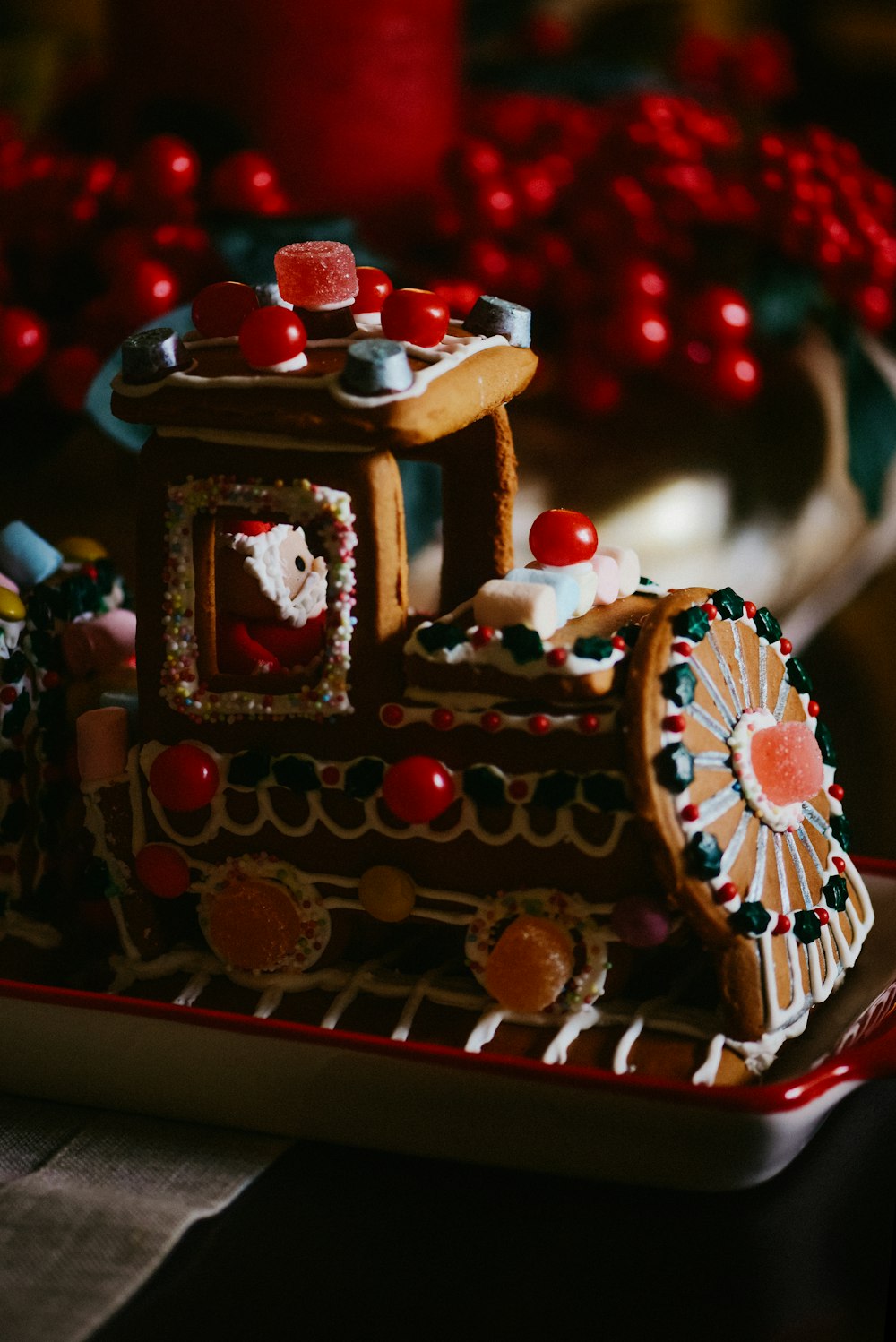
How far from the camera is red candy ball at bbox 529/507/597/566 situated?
109 centimetres

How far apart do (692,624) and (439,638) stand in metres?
0.16

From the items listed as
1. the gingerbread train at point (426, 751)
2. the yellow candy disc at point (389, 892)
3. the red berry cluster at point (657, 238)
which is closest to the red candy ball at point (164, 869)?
the gingerbread train at point (426, 751)

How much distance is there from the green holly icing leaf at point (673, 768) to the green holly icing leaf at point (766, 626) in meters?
0.16

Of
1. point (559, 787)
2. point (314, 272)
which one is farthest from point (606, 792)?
point (314, 272)

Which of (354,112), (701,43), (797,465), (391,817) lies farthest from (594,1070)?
(701,43)

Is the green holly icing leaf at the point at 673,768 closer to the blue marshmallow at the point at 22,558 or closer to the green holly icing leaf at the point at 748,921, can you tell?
the green holly icing leaf at the point at 748,921

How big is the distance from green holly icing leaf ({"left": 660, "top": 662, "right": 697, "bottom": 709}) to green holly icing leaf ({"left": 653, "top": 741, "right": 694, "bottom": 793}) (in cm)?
3

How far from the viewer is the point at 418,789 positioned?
Result: 1.03 metres

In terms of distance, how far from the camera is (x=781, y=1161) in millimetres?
971

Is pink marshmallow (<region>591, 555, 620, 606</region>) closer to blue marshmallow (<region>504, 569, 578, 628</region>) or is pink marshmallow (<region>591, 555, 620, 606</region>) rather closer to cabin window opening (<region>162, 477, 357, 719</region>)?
blue marshmallow (<region>504, 569, 578, 628</region>)

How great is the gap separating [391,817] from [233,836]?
0.11 meters

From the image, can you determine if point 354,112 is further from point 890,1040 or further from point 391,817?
point 890,1040

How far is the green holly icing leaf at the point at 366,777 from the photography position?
106cm

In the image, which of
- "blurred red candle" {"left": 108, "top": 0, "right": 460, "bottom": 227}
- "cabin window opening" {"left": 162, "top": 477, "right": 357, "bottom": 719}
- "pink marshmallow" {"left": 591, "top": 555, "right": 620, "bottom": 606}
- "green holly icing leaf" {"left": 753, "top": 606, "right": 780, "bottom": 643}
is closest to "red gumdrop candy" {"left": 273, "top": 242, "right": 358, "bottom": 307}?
"cabin window opening" {"left": 162, "top": 477, "right": 357, "bottom": 719}
